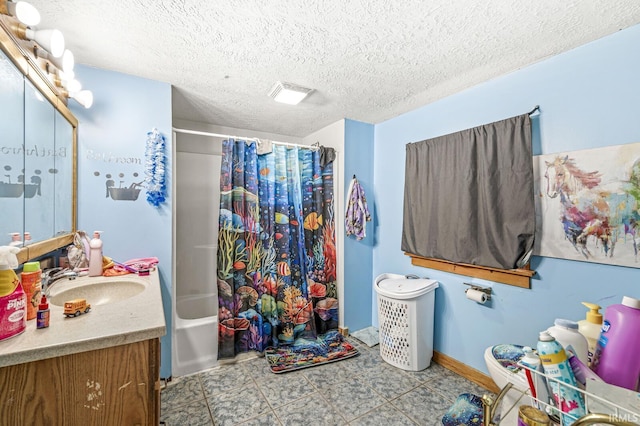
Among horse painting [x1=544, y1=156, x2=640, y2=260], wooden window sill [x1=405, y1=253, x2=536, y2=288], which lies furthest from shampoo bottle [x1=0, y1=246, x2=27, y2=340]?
horse painting [x1=544, y1=156, x2=640, y2=260]

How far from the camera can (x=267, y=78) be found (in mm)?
1909

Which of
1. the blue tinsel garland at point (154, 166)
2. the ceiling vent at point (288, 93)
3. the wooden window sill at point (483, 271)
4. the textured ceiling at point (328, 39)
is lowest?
the wooden window sill at point (483, 271)

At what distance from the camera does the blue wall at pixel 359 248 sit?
9.09 feet

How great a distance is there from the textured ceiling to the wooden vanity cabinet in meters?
1.48

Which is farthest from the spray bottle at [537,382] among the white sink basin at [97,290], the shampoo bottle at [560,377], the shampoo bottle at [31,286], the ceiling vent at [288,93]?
the ceiling vent at [288,93]

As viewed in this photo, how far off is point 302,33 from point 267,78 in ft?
1.84

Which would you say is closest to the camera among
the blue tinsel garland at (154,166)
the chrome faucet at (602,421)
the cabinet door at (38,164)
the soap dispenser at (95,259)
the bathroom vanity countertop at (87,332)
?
the chrome faucet at (602,421)

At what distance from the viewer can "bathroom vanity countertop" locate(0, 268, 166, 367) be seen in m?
0.75

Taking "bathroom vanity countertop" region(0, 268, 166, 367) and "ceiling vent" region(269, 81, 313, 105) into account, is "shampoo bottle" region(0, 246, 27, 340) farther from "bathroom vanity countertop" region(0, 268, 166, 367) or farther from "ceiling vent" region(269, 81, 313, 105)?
"ceiling vent" region(269, 81, 313, 105)

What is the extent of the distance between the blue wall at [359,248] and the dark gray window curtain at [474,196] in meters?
0.48

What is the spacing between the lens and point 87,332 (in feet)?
2.78

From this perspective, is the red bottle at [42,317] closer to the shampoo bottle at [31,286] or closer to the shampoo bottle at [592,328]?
the shampoo bottle at [31,286]

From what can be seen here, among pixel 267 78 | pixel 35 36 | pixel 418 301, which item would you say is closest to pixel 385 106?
pixel 267 78

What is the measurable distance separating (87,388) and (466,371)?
234cm
